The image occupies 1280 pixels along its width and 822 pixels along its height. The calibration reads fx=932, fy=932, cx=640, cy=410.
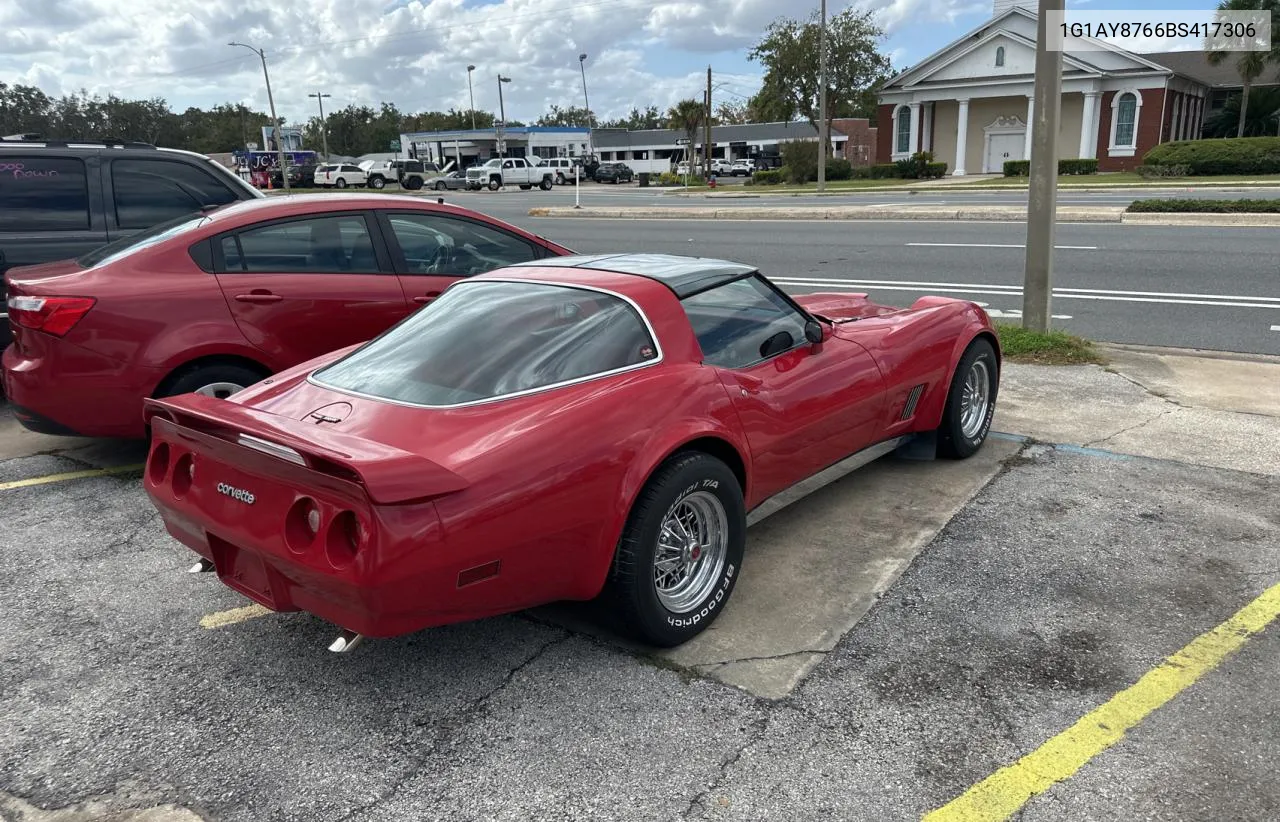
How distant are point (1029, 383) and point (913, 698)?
458 cm

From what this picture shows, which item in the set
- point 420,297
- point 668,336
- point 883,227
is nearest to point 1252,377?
point 668,336

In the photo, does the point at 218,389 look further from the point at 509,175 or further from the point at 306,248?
the point at 509,175

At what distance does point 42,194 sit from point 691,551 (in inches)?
222

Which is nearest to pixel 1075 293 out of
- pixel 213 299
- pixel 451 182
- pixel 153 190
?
pixel 213 299

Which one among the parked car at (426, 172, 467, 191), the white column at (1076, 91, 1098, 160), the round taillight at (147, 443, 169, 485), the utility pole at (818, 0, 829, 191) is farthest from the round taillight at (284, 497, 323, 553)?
the parked car at (426, 172, 467, 191)

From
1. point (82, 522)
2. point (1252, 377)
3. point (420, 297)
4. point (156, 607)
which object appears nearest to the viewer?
point (156, 607)

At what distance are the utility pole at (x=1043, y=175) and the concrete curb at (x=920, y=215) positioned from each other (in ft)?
36.3

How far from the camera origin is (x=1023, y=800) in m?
2.59

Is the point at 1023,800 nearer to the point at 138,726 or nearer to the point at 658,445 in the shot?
the point at 658,445

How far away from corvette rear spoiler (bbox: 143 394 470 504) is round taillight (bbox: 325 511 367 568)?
14 cm

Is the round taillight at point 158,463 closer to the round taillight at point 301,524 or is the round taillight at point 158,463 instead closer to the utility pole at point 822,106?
the round taillight at point 301,524

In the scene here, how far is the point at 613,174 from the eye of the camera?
6128 cm

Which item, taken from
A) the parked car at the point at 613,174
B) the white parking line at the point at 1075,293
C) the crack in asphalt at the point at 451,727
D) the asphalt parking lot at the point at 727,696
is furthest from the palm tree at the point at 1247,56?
the crack in asphalt at the point at 451,727

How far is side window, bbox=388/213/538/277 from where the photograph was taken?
19.6ft
